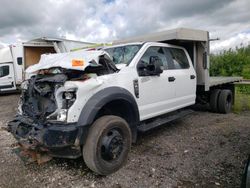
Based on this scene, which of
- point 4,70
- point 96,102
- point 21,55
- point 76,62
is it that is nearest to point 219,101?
point 96,102

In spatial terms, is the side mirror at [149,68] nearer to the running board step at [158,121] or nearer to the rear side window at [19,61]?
the running board step at [158,121]

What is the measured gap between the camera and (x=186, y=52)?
6.00 meters

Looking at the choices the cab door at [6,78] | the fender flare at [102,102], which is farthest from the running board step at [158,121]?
the cab door at [6,78]

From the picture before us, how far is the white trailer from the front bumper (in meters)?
11.0

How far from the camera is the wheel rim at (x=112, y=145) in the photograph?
11.5 ft

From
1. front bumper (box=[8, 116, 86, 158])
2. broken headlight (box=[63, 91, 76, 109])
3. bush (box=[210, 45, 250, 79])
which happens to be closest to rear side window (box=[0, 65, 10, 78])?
bush (box=[210, 45, 250, 79])

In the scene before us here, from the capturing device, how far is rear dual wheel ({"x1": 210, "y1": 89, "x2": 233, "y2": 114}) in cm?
733

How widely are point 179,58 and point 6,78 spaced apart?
41.0 feet

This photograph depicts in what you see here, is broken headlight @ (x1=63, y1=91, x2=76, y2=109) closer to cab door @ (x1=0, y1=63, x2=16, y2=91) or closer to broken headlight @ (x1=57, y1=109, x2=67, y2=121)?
broken headlight @ (x1=57, y1=109, x2=67, y2=121)

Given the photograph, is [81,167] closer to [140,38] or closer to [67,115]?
[67,115]

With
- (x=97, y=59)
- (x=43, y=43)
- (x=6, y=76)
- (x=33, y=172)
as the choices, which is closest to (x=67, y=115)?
(x=97, y=59)

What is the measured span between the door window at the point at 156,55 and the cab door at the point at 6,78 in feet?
40.3

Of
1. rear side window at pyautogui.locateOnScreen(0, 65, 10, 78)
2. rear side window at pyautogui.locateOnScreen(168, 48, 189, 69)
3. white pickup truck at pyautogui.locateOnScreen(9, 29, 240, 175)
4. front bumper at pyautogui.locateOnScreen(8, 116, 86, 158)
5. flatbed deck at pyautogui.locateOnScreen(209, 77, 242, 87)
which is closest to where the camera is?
front bumper at pyautogui.locateOnScreen(8, 116, 86, 158)

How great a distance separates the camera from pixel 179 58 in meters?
5.73
